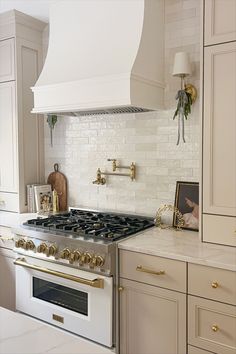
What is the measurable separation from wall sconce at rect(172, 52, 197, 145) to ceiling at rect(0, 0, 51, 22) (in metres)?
1.21

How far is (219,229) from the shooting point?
2166 millimetres

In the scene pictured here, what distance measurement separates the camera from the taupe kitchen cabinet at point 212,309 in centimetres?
186

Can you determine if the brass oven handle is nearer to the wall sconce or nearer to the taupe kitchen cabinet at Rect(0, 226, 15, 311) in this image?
the taupe kitchen cabinet at Rect(0, 226, 15, 311)

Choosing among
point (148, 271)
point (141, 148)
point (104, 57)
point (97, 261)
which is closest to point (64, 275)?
point (97, 261)

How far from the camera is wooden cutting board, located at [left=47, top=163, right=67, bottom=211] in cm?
339

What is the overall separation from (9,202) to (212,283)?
2.13m

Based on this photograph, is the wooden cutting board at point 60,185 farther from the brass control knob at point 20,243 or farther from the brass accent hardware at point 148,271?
the brass accent hardware at point 148,271

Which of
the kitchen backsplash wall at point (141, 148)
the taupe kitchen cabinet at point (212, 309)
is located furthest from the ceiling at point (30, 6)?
the taupe kitchen cabinet at point (212, 309)

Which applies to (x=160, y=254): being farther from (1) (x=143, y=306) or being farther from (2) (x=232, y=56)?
(2) (x=232, y=56)

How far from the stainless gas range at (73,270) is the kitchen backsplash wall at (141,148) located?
0.25 metres

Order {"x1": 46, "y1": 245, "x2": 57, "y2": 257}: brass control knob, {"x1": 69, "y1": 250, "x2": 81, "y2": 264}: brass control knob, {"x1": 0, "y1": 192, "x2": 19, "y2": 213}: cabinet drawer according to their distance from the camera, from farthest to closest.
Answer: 1. {"x1": 0, "y1": 192, "x2": 19, "y2": 213}: cabinet drawer
2. {"x1": 46, "y1": 245, "x2": 57, "y2": 257}: brass control knob
3. {"x1": 69, "y1": 250, "x2": 81, "y2": 264}: brass control knob

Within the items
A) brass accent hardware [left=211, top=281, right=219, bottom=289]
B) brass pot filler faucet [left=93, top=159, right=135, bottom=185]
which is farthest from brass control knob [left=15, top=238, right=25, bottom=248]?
brass accent hardware [left=211, top=281, right=219, bottom=289]

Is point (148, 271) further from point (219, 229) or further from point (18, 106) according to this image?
point (18, 106)

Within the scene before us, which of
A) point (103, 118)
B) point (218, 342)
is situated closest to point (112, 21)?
point (103, 118)
